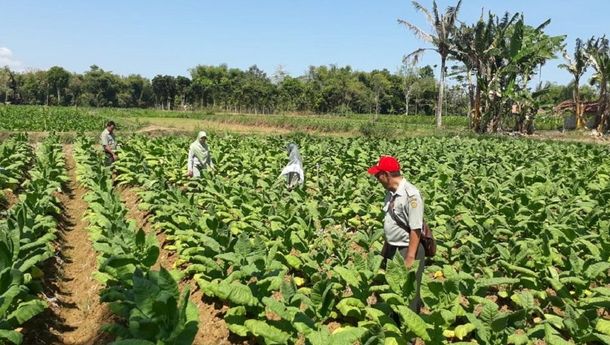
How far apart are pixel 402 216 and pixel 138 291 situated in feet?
8.10

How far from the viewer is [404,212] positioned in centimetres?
486

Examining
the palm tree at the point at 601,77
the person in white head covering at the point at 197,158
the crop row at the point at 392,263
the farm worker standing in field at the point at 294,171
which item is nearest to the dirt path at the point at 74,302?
the crop row at the point at 392,263

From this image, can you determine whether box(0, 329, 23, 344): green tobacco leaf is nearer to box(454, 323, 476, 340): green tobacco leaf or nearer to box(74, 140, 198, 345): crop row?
box(74, 140, 198, 345): crop row

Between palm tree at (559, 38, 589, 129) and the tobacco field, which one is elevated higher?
palm tree at (559, 38, 589, 129)

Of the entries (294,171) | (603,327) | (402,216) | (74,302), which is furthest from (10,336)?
(294,171)

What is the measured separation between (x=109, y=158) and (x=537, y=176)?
1068 cm

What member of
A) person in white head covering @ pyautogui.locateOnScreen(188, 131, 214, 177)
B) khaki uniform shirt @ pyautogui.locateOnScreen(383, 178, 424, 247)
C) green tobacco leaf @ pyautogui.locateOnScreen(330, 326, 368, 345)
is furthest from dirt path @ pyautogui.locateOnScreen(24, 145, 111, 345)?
khaki uniform shirt @ pyautogui.locateOnScreen(383, 178, 424, 247)

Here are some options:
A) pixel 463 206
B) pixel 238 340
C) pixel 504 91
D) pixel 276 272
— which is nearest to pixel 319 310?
Answer: pixel 276 272

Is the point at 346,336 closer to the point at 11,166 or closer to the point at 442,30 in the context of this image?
the point at 11,166

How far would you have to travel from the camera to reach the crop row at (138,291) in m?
3.67

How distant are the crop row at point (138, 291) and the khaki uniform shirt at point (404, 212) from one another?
2075 mm

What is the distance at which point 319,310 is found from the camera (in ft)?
15.4

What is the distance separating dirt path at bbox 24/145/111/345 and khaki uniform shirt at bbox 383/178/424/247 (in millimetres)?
3140

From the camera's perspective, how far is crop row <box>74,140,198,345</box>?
3.67 meters
